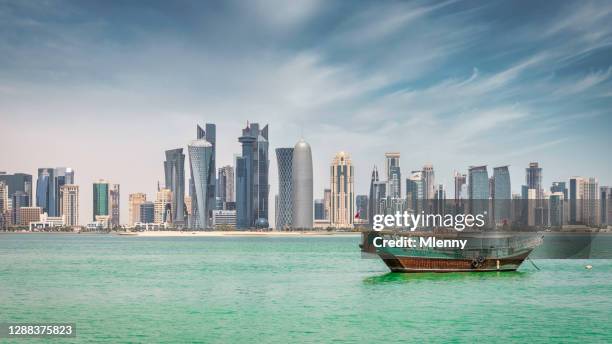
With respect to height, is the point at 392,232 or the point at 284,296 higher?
the point at 392,232

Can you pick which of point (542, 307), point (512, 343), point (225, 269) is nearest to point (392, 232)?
point (542, 307)

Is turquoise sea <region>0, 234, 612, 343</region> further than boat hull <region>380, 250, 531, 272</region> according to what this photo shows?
No

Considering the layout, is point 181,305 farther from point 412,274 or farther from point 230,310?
point 412,274

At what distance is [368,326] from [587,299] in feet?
73.7

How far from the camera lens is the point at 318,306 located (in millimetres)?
53312

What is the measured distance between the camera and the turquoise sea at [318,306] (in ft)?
137

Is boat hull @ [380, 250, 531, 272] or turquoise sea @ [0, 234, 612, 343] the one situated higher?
boat hull @ [380, 250, 531, 272]

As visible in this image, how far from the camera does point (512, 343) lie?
3934cm

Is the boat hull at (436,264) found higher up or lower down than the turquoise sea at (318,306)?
higher up

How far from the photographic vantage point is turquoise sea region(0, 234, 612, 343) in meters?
41.8

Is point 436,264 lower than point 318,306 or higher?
higher

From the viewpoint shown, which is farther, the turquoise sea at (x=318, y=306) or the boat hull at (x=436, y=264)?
the boat hull at (x=436, y=264)

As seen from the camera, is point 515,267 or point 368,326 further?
point 515,267

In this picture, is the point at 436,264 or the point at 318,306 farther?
the point at 436,264
